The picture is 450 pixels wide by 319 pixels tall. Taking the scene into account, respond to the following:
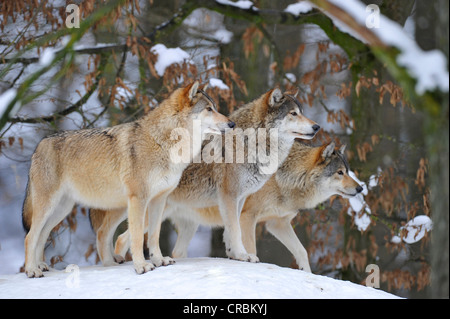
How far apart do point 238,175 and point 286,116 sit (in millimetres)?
890

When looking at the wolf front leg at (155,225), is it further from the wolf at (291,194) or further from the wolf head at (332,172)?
the wolf head at (332,172)

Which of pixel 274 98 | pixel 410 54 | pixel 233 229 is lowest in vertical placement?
pixel 233 229

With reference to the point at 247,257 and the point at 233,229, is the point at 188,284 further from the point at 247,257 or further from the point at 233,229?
the point at 233,229

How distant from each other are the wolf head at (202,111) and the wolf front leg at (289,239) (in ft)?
6.79

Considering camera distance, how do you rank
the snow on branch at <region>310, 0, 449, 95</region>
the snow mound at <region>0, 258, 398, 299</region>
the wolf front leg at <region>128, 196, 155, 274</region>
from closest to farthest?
the snow on branch at <region>310, 0, 449, 95</region> → the snow mound at <region>0, 258, 398, 299</region> → the wolf front leg at <region>128, 196, 155, 274</region>

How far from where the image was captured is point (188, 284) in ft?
16.8

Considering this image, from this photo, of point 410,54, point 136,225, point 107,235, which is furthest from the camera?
point 107,235

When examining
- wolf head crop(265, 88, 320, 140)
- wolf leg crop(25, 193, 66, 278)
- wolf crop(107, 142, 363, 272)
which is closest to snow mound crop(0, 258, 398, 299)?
wolf leg crop(25, 193, 66, 278)

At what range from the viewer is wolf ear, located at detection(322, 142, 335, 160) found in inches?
293

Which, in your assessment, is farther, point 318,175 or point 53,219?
point 318,175

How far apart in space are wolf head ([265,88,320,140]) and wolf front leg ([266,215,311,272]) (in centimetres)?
→ 136

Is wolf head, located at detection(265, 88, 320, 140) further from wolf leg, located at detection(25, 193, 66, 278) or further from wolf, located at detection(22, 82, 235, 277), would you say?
wolf leg, located at detection(25, 193, 66, 278)

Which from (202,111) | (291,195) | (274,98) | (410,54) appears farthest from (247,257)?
(410,54)
